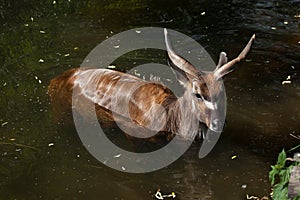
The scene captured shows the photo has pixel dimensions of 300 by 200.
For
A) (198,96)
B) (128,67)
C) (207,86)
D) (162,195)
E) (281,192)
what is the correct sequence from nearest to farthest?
1. (281,192)
2. (162,195)
3. (207,86)
4. (198,96)
5. (128,67)

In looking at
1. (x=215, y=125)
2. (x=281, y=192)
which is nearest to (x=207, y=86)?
(x=215, y=125)

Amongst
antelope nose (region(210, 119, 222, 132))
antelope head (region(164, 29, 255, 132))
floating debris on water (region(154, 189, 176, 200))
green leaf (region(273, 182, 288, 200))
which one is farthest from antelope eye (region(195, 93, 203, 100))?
green leaf (region(273, 182, 288, 200))

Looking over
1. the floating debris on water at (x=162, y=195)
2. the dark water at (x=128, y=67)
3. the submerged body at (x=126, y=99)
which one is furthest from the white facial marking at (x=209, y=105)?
the floating debris on water at (x=162, y=195)

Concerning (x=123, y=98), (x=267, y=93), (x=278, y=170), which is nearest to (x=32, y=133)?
(x=123, y=98)

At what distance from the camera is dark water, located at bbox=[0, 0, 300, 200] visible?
20.3 feet

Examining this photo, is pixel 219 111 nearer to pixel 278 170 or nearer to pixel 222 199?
pixel 222 199

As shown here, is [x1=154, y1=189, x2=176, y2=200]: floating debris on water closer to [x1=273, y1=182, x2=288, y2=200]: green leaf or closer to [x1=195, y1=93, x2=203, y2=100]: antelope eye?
[x1=195, y1=93, x2=203, y2=100]: antelope eye

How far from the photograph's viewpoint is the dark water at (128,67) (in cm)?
620

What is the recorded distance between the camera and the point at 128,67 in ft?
28.4

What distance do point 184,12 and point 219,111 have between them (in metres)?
4.73

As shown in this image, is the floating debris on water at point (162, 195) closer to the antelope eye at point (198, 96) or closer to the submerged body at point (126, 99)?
the submerged body at point (126, 99)

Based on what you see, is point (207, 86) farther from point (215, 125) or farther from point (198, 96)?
point (215, 125)

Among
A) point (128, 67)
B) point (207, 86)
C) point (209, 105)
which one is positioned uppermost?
point (207, 86)

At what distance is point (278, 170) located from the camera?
4363 millimetres
